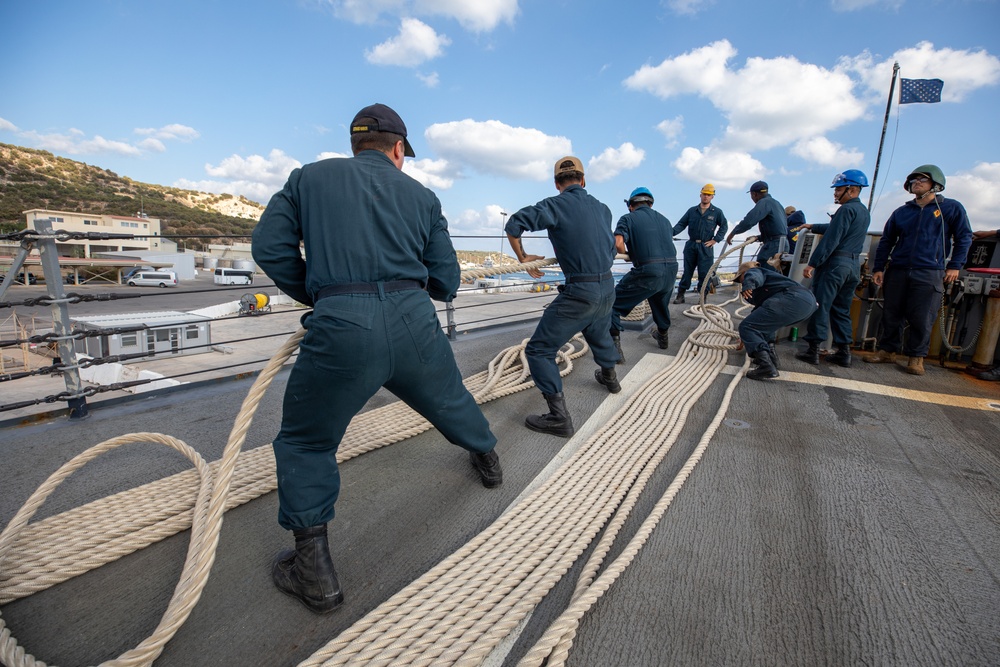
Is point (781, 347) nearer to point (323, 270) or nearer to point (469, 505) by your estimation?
point (469, 505)

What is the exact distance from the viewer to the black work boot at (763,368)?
12.9 feet

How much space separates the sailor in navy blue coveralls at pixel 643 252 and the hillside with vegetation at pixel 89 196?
3314 inches

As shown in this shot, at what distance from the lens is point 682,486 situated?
7.18 feet

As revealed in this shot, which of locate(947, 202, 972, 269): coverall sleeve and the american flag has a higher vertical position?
the american flag

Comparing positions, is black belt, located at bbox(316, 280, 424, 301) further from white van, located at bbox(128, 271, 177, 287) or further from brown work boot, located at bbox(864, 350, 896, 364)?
white van, located at bbox(128, 271, 177, 287)

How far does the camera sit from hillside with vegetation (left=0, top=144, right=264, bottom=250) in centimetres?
7638

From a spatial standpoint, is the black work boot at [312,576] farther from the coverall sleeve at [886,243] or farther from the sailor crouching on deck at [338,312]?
the coverall sleeve at [886,243]

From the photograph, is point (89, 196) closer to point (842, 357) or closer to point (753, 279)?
point (753, 279)

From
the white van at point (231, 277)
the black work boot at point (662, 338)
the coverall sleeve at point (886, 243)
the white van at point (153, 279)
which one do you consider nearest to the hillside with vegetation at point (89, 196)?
the white van at point (153, 279)

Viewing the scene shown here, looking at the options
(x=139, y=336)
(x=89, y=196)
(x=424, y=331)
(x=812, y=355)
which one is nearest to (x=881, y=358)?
(x=812, y=355)

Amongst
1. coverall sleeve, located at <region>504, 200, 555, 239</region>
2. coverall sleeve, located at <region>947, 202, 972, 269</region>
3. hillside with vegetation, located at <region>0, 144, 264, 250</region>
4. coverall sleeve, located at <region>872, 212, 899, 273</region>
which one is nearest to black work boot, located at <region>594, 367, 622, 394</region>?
coverall sleeve, located at <region>504, 200, 555, 239</region>

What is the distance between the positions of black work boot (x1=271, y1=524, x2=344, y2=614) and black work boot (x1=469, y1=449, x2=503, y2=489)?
78 centimetres

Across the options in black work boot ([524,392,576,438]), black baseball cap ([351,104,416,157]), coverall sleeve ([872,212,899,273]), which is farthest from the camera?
coverall sleeve ([872,212,899,273])

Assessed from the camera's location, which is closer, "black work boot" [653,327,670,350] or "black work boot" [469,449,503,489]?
"black work boot" [469,449,503,489]
